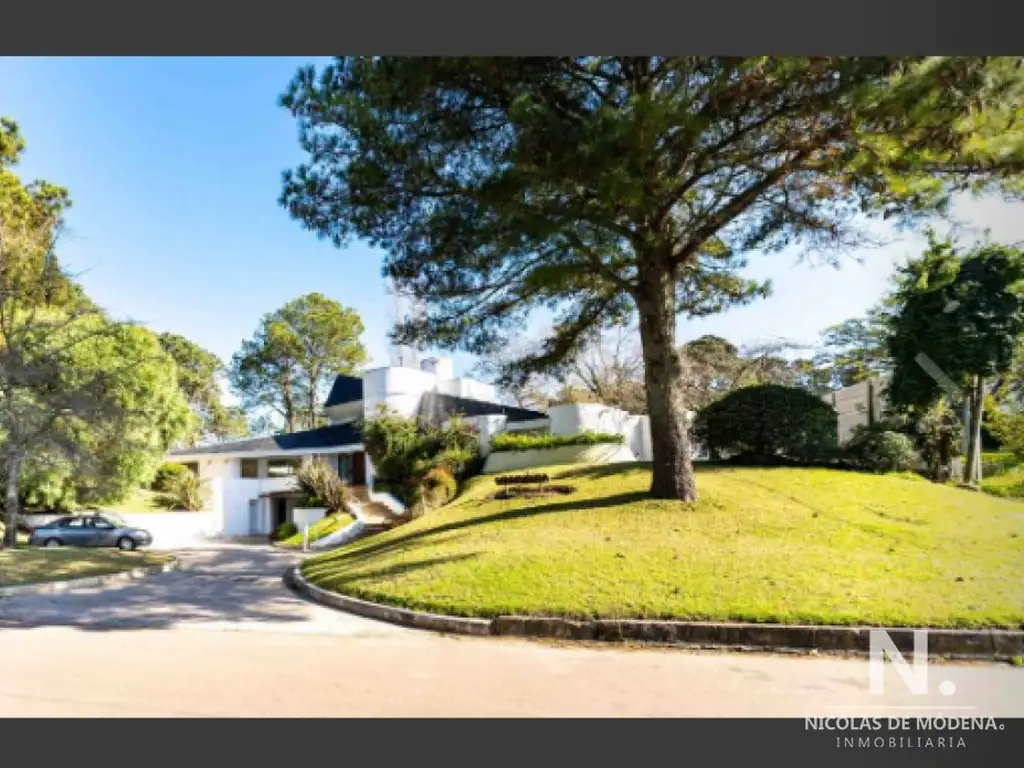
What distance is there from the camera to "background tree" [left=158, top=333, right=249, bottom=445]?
138ft

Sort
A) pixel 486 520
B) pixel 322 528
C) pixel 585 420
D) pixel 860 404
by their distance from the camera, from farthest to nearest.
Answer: pixel 322 528, pixel 860 404, pixel 585 420, pixel 486 520

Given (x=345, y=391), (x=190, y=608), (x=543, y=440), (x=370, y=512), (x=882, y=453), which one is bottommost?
(x=370, y=512)

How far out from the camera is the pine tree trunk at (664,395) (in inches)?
411

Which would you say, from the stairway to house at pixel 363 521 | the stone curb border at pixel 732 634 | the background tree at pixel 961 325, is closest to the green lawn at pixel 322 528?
the stairway to house at pixel 363 521

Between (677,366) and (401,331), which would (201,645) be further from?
(677,366)

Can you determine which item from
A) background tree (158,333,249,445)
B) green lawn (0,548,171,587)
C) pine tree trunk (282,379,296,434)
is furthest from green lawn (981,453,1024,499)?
background tree (158,333,249,445)

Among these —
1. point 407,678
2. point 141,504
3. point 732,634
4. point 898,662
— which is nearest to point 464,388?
point 141,504

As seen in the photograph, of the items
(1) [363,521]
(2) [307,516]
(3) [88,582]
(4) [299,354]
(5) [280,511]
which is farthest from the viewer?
(4) [299,354]

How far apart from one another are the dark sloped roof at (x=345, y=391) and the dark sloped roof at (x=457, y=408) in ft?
18.5

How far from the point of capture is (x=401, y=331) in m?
11.4

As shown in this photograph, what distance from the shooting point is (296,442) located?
94.9ft

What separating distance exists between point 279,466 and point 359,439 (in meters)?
8.09

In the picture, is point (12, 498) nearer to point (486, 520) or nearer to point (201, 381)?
point (486, 520)

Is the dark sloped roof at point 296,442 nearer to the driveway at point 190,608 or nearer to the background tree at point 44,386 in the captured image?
the background tree at point 44,386
